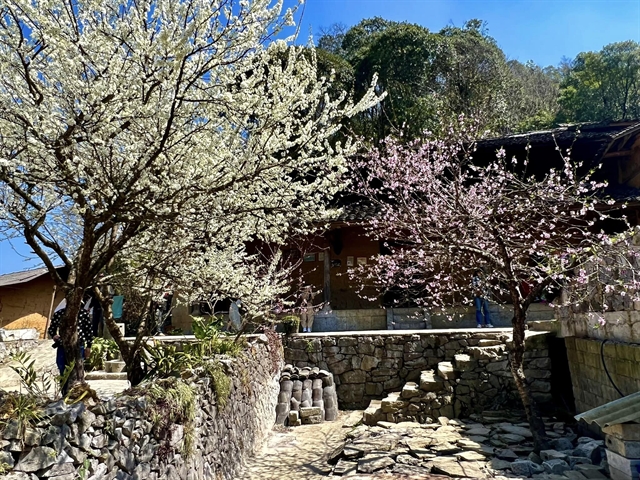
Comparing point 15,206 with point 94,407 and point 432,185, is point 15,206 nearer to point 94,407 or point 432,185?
point 94,407

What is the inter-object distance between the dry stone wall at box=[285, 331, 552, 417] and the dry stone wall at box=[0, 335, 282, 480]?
2.83 meters

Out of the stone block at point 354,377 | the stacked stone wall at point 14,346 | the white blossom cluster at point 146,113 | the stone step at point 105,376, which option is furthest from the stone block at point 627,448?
the stacked stone wall at point 14,346

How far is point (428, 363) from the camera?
920cm

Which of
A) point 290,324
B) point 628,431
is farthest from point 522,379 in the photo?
point 290,324

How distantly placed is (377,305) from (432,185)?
16.9 feet

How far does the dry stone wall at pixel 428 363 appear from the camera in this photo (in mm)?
7836

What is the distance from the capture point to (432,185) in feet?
29.3

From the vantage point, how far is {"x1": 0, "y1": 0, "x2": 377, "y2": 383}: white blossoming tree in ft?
10.2

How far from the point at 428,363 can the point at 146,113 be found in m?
7.91

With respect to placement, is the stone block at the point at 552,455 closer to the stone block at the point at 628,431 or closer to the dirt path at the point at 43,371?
the stone block at the point at 628,431

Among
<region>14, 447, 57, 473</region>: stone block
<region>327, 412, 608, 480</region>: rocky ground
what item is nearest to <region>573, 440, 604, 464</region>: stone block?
<region>327, 412, 608, 480</region>: rocky ground

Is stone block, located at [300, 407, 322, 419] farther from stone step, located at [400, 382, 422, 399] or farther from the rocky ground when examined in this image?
stone step, located at [400, 382, 422, 399]

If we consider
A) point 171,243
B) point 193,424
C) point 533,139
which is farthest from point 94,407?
point 533,139

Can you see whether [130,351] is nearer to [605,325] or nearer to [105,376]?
[105,376]
